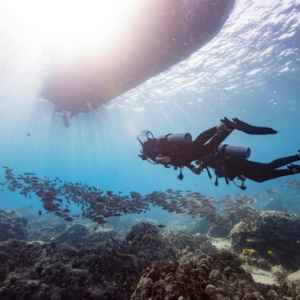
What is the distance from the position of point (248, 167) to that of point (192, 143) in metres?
1.78

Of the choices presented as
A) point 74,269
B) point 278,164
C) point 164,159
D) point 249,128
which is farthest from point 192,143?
point 74,269

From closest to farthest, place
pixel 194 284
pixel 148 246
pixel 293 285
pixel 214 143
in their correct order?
pixel 194 284
pixel 293 285
pixel 214 143
pixel 148 246

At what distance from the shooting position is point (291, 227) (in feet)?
24.0

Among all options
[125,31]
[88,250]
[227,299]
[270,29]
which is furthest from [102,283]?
[270,29]

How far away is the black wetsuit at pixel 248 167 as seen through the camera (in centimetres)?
453

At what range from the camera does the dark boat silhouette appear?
7.07m

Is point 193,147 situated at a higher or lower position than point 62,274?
higher

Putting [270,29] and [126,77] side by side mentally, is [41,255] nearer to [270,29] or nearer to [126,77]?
[126,77]

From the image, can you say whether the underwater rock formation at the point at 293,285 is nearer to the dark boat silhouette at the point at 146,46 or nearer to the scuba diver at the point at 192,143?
the scuba diver at the point at 192,143

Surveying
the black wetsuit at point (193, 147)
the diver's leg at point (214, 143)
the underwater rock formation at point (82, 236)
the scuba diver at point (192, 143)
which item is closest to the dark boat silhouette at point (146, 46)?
the scuba diver at point (192, 143)

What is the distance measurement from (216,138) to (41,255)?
609 cm

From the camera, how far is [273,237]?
7258 mm

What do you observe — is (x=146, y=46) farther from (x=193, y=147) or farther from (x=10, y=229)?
(x=10, y=229)

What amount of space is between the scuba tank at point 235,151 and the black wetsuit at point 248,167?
192mm
